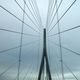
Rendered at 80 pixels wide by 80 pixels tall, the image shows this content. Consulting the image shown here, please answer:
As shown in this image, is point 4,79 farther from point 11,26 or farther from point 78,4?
point 78,4

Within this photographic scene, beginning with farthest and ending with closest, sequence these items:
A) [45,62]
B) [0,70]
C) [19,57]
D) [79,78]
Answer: [45,62] < [19,57] < [0,70] < [79,78]

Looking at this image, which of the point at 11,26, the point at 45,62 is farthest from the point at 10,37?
the point at 45,62

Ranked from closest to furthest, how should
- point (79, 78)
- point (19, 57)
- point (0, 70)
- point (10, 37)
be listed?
point (79, 78), point (0, 70), point (10, 37), point (19, 57)

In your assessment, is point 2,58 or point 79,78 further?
point 2,58

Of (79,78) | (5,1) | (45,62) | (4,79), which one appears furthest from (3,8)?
(45,62)

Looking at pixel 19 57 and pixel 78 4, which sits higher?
pixel 78 4

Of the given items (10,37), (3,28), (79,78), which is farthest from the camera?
(10,37)

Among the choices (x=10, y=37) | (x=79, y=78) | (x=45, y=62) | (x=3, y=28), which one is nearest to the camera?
(x=79, y=78)

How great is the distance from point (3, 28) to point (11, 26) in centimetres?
88

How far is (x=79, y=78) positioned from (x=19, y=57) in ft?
10.6

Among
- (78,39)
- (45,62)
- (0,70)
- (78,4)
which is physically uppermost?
(78,4)

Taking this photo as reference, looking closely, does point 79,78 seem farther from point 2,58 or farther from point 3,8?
point 3,8

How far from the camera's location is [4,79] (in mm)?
4238

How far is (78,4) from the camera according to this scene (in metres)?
3.72
